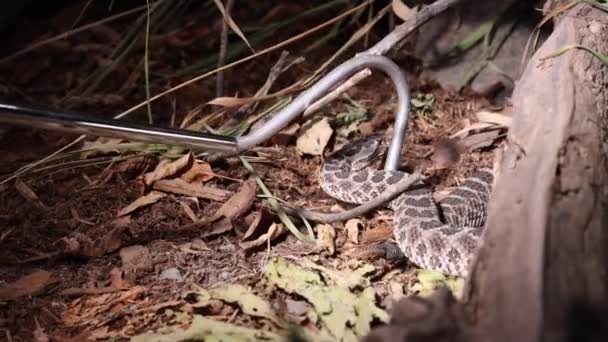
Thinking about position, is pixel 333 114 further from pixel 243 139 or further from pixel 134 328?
pixel 134 328

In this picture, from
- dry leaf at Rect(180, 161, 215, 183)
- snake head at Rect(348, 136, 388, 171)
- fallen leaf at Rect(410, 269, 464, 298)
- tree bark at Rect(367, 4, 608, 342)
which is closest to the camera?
tree bark at Rect(367, 4, 608, 342)

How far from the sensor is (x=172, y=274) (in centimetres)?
401

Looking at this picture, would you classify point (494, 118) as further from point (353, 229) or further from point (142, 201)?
point (142, 201)

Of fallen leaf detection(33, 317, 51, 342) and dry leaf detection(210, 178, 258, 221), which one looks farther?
dry leaf detection(210, 178, 258, 221)

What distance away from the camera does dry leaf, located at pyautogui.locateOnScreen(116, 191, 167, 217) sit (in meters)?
4.54

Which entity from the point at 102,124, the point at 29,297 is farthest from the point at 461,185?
the point at 29,297

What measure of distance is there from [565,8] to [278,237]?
2.06 meters

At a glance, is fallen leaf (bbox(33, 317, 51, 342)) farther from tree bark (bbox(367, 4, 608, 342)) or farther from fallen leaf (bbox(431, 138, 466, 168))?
fallen leaf (bbox(431, 138, 466, 168))

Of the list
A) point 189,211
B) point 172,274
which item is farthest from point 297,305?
point 189,211

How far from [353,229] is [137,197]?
1.32m

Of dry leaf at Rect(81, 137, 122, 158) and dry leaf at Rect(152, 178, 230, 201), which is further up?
dry leaf at Rect(81, 137, 122, 158)

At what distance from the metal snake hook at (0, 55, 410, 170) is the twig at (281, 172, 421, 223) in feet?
1.71

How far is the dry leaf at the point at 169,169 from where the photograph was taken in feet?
15.6

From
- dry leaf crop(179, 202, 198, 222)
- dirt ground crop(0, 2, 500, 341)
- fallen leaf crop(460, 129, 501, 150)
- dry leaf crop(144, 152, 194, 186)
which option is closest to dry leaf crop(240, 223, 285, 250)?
dirt ground crop(0, 2, 500, 341)
